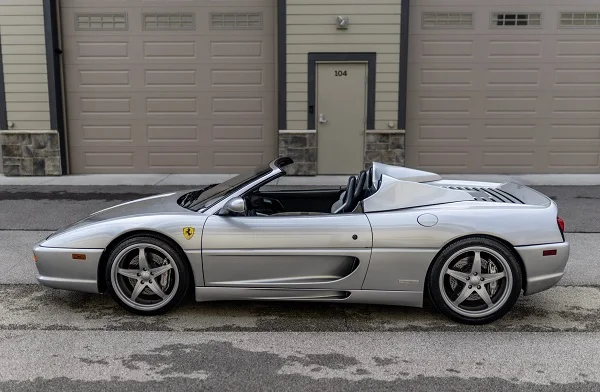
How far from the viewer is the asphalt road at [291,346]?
3.22m

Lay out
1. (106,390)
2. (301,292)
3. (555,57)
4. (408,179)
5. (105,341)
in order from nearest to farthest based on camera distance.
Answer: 1. (106,390)
2. (105,341)
3. (301,292)
4. (408,179)
5. (555,57)

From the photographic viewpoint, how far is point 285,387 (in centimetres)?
315

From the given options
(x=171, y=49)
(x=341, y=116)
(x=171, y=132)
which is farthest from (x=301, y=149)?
(x=171, y=49)

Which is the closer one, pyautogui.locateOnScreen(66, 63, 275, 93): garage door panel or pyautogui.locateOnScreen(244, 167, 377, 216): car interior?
pyautogui.locateOnScreen(244, 167, 377, 216): car interior

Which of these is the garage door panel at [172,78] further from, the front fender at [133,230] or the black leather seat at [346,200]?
the front fender at [133,230]

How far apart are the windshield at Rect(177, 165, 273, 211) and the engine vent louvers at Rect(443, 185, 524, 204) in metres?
1.57

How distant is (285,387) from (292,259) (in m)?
1.05

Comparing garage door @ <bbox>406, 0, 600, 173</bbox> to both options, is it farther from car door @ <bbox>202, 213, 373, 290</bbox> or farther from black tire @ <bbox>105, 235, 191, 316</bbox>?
black tire @ <bbox>105, 235, 191, 316</bbox>

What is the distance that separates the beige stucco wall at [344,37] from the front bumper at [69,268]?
24.2 ft

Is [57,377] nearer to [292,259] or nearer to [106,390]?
[106,390]

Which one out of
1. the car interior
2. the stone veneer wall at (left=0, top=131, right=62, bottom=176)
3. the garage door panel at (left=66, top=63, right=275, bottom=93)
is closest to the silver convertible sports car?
the car interior

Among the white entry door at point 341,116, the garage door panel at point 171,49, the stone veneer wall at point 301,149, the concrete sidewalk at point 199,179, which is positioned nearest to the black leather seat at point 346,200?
the concrete sidewalk at point 199,179

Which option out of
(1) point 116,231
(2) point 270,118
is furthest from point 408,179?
(2) point 270,118

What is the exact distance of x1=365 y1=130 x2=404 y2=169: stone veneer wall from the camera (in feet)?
36.4
